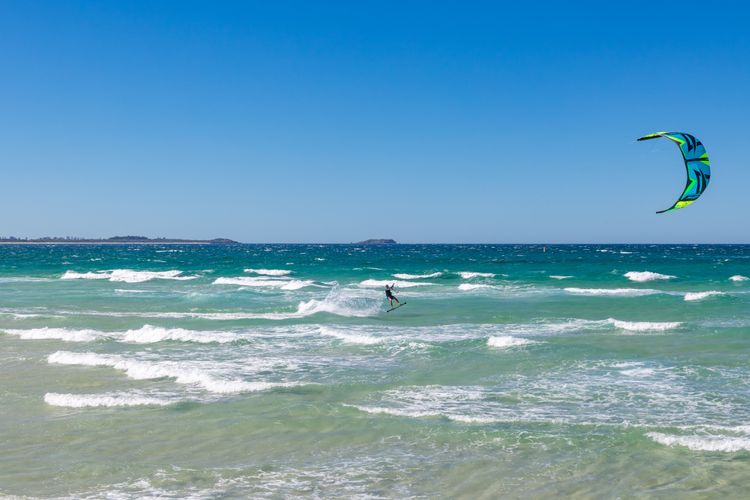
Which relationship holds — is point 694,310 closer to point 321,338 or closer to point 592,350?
point 592,350

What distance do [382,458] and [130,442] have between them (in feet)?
13.1

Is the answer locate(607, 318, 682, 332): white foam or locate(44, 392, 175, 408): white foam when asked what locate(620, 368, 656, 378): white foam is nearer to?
locate(607, 318, 682, 332): white foam

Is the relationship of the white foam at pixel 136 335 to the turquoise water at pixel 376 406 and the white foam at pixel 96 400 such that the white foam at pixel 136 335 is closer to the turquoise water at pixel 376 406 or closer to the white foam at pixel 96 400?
the turquoise water at pixel 376 406

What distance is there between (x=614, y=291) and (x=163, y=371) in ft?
99.6

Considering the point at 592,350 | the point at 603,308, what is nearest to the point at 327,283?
the point at 603,308

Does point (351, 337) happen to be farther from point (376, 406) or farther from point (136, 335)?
point (376, 406)

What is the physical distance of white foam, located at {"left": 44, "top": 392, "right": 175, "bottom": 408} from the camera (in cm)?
1236

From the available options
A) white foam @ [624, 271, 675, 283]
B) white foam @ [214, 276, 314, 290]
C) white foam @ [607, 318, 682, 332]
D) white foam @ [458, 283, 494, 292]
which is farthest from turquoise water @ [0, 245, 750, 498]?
white foam @ [624, 271, 675, 283]

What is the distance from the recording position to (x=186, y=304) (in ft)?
106

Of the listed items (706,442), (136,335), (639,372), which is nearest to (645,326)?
(639,372)

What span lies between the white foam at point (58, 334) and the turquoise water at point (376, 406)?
0.39ft

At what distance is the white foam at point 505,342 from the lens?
18.6 m

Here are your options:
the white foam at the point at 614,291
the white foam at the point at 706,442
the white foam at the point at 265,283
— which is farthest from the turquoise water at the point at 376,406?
the white foam at the point at 265,283

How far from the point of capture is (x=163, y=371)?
15227mm
